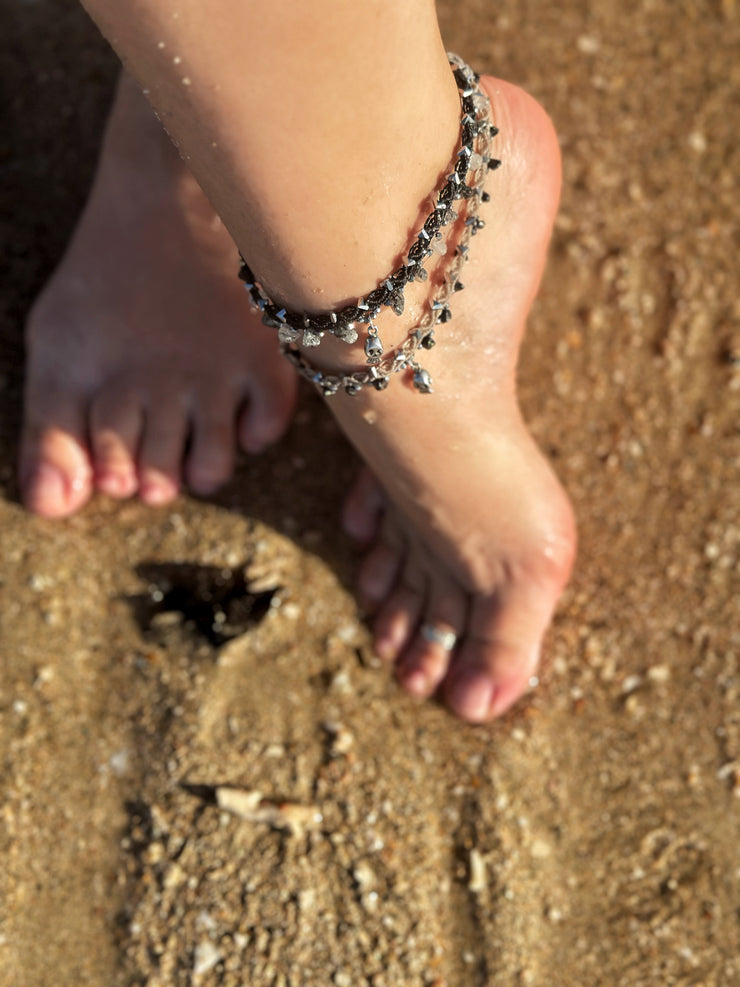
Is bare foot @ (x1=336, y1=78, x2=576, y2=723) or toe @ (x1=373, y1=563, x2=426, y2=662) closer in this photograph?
bare foot @ (x1=336, y1=78, x2=576, y2=723)

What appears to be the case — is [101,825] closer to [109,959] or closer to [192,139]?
[109,959]

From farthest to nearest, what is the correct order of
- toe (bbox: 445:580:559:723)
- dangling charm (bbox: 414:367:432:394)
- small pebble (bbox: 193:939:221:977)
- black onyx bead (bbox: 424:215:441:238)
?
toe (bbox: 445:580:559:723) < small pebble (bbox: 193:939:221:977) < dangling charm (bbox: 414:367:432:394) < black onyx bead (bbox: 424:215:441:238)

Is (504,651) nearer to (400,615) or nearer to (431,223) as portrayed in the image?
(400,615)

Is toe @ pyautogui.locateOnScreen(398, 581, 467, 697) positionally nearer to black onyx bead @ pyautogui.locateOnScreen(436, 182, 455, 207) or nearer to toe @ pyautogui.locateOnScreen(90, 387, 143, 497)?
toe @ pyautogui.locateOnScreen(90, 387, 143, 497)

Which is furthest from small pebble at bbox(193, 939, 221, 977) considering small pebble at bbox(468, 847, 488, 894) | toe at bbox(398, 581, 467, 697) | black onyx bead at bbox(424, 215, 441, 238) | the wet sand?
black onyx bead at bbox(424, 215, 441, 238)

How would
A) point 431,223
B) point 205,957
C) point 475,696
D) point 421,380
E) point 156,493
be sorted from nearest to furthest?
point 431,223
point 421,380
point 205,957
point 475,696
point 156,493

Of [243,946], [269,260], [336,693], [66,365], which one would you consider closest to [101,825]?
[243,946]

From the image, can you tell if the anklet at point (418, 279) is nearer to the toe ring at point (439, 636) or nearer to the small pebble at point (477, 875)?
the toe ring at point (439, 636)

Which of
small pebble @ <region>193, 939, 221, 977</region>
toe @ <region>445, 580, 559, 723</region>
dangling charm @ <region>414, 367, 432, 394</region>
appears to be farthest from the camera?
toe @ <region>445, 580, 559, 723</region>

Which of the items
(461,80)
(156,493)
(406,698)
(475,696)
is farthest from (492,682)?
(461,80)
